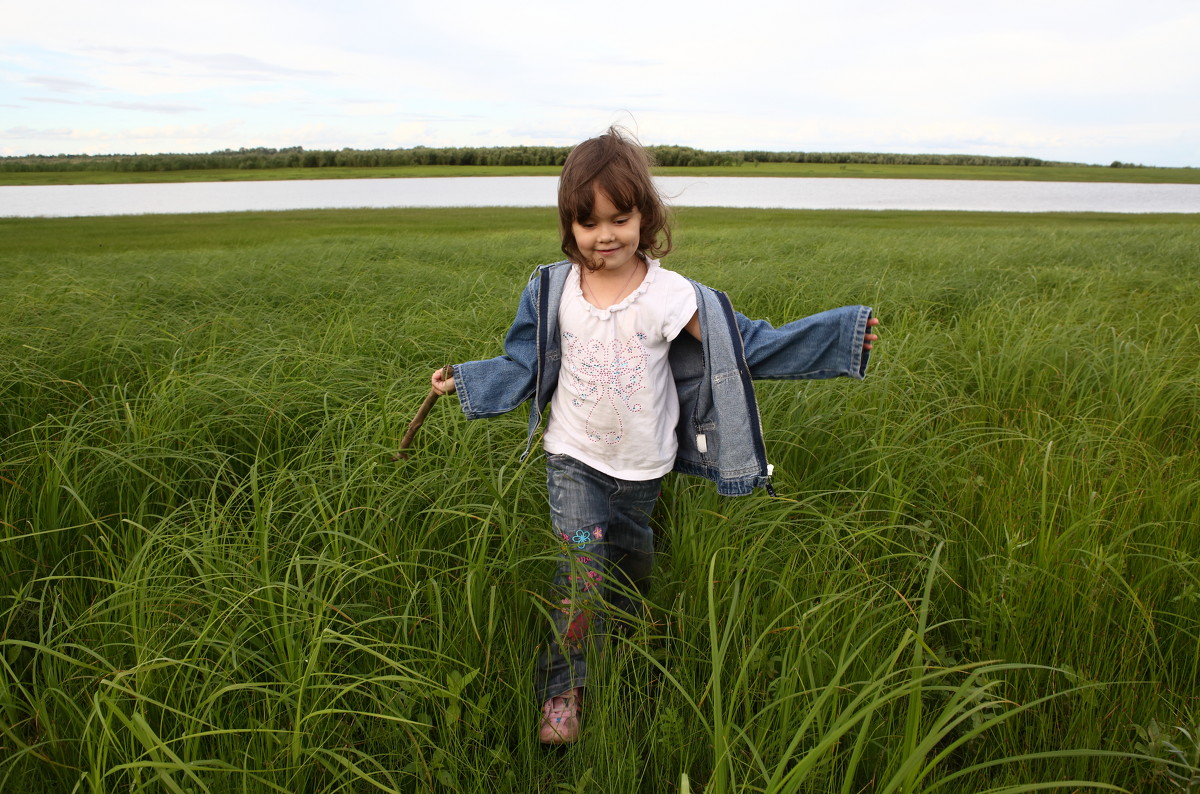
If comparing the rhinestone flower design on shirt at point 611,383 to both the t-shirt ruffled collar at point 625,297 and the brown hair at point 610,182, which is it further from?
the brown hair at point 610,182

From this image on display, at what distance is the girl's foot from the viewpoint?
1.64 meters

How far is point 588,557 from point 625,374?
1.61 feet

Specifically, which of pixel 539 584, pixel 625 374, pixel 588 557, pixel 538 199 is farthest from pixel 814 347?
pixel 538 199

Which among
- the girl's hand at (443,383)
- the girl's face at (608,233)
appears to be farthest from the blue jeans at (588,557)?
the girl's face at (608,233)

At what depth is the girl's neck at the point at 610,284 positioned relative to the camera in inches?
76.4

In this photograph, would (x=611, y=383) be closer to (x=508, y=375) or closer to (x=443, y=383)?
(x=508, y=375)

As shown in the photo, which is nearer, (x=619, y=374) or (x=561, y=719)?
(x=561, y=719)

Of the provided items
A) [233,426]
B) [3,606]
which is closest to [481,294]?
[233,426]

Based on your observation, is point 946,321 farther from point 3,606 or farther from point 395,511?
point 3,606

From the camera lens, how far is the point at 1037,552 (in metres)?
1.98

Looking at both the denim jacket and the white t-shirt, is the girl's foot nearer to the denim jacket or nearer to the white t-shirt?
the white t-shirt

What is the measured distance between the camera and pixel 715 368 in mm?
1896

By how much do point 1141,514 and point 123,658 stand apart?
297 cm

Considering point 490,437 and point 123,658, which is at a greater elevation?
point 490,437
